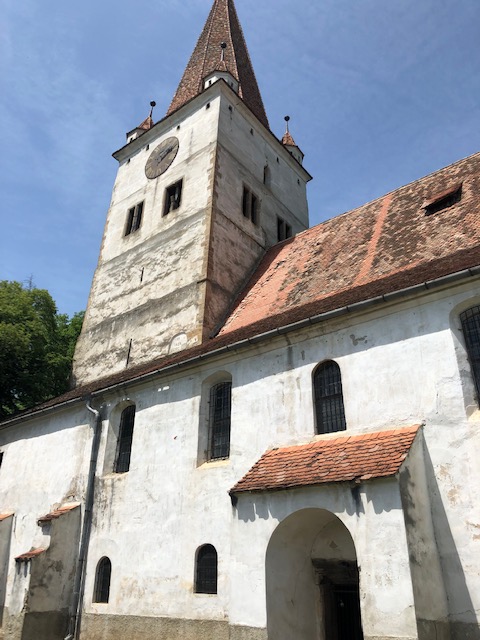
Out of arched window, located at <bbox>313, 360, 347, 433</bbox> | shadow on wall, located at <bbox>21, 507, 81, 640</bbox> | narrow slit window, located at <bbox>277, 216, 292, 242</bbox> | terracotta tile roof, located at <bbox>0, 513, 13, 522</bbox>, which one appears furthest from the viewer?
narrow slit window, located at <bbox>277, 216, 292, 242</bbox>

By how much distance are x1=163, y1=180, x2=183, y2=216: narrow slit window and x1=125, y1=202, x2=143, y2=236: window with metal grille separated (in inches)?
57.5

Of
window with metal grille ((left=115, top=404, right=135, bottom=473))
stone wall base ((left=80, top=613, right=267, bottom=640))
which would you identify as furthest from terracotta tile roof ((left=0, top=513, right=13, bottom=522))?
stone wall base ((left=80, top=613, right=267, bottom=640))

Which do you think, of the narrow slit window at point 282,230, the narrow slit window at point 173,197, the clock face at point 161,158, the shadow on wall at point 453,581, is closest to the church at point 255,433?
the shadow on wall at point 453,581

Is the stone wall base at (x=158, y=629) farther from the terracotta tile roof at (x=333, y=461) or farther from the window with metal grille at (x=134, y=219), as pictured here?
the window with metal grille at (x=134, y=219)

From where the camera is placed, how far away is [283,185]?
22.9 metres

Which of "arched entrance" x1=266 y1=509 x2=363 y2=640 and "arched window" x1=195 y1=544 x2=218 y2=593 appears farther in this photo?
"arched window" x1=195 y1=544 x2=218 y2=593

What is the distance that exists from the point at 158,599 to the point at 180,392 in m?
4.49

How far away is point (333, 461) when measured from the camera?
27.9 ft

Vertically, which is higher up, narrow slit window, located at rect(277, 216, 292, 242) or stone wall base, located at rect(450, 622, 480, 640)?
narrow slit window, located at rect(277, 216, 292, 242)

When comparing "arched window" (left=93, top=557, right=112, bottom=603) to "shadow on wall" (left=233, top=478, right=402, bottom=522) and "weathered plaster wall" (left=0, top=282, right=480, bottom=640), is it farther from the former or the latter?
"shadow on wall" (left=233, top=478, right=402, bottom=522)

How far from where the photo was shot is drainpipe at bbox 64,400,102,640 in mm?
12391

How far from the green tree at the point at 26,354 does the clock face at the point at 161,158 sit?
23.4 feet

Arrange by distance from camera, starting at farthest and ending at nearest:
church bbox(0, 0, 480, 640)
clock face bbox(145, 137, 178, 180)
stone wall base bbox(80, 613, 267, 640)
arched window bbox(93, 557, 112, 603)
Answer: clock face bbox(145, 137, 178, 180) < arched window bbox(93, 557, 112, 603) < stone wall base bbox(80, 613, 267, 640) < church bbox(0, 0, 480, 640)

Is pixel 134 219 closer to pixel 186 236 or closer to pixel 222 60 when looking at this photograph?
pixel 186 236
